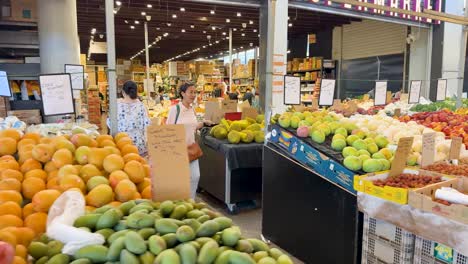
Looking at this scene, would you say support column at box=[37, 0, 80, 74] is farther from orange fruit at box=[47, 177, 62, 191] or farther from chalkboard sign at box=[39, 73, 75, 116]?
orange fruit at box=[47, 177, 62, 191]

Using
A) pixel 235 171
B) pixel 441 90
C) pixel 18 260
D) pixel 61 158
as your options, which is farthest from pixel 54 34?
pixel 441 90

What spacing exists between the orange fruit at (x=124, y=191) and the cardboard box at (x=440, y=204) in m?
1.69

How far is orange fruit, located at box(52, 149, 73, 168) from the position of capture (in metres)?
1.92

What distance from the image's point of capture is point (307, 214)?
3.21 m

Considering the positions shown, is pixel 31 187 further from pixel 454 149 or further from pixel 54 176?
pixel 454 149

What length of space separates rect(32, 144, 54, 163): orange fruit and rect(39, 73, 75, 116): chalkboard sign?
1.29 ft

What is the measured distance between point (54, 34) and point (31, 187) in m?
5.19

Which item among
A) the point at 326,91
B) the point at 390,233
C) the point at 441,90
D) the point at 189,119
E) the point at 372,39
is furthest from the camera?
the point at 372,39

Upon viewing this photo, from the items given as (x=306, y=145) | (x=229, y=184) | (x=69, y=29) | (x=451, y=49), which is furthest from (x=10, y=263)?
(x=451, y=49)

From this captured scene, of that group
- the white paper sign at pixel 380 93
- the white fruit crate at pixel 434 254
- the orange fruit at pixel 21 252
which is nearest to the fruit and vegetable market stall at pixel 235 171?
the white paper sign at pixel 380 93

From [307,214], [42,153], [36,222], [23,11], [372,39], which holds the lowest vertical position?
[307,214]

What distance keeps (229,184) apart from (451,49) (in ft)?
26.0

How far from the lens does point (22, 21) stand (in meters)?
6.27

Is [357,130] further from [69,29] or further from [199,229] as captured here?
[69,29]
